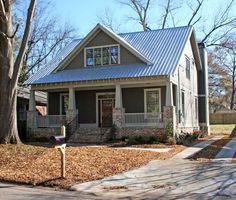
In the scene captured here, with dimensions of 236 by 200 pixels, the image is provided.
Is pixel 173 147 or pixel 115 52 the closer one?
pixel 173 147

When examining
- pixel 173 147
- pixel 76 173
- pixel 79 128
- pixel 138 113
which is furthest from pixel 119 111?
pixel 76 173

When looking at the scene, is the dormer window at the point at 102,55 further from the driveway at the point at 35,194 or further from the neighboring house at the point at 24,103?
the driveway at the point at 35,194

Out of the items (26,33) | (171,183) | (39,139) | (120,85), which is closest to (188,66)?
(120,85)

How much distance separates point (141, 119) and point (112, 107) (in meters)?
3.53

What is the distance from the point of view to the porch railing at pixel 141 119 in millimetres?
24125

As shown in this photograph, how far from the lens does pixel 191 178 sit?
10.8 meters

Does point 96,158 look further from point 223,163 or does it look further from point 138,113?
point 138,113

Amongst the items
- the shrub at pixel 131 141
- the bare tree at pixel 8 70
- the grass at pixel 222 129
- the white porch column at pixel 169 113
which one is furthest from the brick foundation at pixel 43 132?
the grass at pixel 222 129

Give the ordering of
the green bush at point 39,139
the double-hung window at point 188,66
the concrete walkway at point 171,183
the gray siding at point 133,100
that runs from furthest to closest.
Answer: the double-hung window at point 188,66 → the gray siding at point 133,100 → the green bush at point 39,139 → the concrete walkway at point 171,183

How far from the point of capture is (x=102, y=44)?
88.3 feet

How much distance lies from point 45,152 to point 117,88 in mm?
10832

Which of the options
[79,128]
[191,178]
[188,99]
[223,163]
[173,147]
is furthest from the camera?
[188,99]

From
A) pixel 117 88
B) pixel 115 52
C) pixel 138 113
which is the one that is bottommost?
pixel 138 113

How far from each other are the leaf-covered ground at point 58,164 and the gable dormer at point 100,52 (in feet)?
36.0
